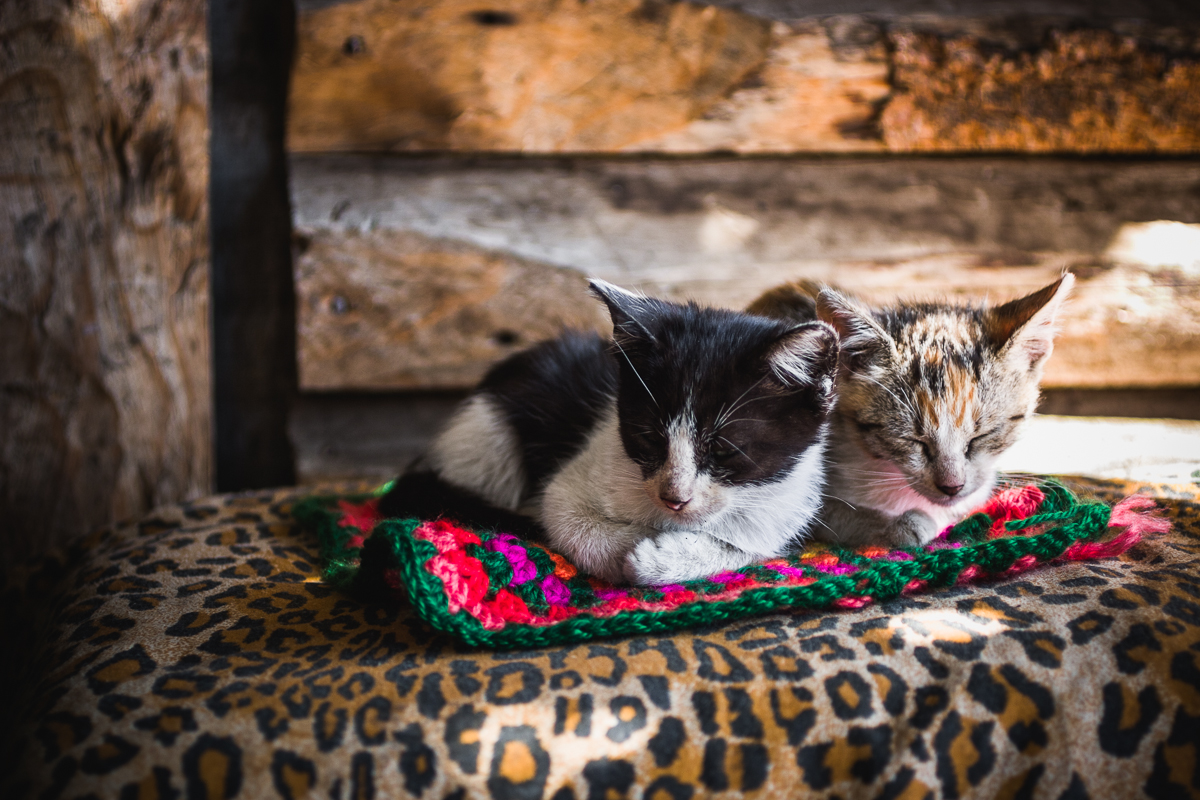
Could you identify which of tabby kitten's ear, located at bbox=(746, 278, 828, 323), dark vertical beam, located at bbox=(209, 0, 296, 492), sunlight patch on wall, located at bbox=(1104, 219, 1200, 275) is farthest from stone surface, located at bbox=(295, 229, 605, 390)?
sunlight patch on wall, located at bbox=(1104, 219, 1200, 275)

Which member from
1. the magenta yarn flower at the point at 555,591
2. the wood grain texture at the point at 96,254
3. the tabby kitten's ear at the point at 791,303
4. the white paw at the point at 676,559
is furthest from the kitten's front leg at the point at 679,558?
the wood grain texture at the point at 96,254

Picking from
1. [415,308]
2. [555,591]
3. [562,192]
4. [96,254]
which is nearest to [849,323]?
[555,591]

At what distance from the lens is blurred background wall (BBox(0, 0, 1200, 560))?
1.85m

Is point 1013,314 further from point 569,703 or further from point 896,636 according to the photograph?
point 569,703

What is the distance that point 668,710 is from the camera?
92cm

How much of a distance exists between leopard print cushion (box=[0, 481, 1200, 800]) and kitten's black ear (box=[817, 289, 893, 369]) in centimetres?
46

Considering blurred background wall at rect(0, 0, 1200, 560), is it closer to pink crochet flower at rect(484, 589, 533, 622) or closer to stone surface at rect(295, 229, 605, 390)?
stone surface at rect(295, 229, 605, 390)

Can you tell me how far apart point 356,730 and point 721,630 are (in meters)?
0.53

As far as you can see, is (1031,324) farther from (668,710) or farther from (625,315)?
(668,710)

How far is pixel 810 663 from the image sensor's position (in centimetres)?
97

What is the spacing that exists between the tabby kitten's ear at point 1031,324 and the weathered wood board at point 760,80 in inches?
35.0

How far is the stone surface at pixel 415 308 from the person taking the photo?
2021 millimetres

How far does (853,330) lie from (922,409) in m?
0.19

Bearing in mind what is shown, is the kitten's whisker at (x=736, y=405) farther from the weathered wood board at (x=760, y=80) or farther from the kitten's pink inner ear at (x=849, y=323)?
the weathered wood board at (x=760, y=80)
